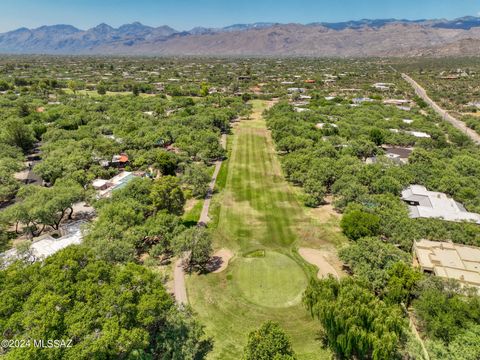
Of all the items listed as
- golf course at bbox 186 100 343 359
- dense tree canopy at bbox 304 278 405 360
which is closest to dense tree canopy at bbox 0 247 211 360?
golf course at bbox 186 100 343 359

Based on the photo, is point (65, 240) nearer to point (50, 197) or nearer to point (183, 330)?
point (50, 197)

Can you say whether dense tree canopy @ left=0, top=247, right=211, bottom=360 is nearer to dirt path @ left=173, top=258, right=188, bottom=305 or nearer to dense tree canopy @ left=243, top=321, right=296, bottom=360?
dense tree canopy @ left=243, top=321, right=296, bottom=360

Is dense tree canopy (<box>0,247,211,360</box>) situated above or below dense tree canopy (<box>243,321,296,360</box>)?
above

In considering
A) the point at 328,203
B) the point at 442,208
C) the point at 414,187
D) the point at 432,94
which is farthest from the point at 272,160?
the point at 432,94

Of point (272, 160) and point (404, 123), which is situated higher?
point (404, 123)

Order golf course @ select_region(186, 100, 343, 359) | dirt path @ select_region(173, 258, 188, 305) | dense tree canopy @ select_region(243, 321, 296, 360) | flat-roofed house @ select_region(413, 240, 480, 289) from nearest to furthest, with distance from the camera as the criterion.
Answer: dense tree canopy @ select_region(243, 321, 296, 360), golf course @ select_region(186, 100, 343, 359), flat-roofed house @ select_region(413, 240, 480, 289), dirt path @ select_region(173, 258, 188, 305)
